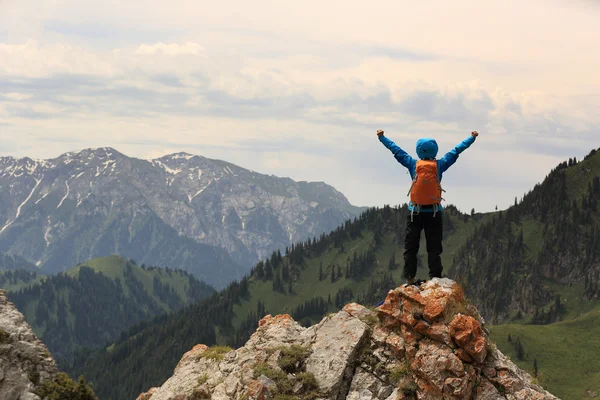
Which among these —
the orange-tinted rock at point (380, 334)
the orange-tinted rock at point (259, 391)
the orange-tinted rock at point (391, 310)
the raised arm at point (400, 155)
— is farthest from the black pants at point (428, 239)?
the orange-tinted rock at point (259, 391)

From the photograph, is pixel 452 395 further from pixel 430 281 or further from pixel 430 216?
pixel 430 216

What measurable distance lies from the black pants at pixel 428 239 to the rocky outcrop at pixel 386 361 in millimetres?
1257

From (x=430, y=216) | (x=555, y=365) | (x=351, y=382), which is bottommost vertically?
(x=555, y=365)

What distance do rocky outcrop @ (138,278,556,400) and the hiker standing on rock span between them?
171 cm

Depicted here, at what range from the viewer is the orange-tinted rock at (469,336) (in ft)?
75.0

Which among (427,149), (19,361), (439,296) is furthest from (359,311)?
(19,361)

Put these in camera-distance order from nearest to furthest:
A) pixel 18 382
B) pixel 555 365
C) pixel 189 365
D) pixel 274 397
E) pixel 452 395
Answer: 1. pixel 452 395
2. pixel 274 397
3. pixel 18 382
4. pixel 189 365
5. pixel 555 365

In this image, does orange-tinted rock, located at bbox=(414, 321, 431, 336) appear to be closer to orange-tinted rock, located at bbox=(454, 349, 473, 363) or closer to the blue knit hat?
orange-tinted rock, located at bbox=(454, 349, 473, 363)

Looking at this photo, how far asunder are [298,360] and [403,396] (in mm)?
5103

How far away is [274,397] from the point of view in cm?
2420

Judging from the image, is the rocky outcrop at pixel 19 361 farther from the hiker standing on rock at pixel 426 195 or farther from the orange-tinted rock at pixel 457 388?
the orange-tinted rock at pixel 457 388

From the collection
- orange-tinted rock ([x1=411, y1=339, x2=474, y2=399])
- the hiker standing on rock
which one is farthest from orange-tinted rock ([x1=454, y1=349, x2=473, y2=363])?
the hiker standing on rock

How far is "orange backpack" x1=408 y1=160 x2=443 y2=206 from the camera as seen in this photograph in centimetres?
2630

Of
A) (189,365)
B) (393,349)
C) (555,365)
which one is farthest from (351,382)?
(555,365)
